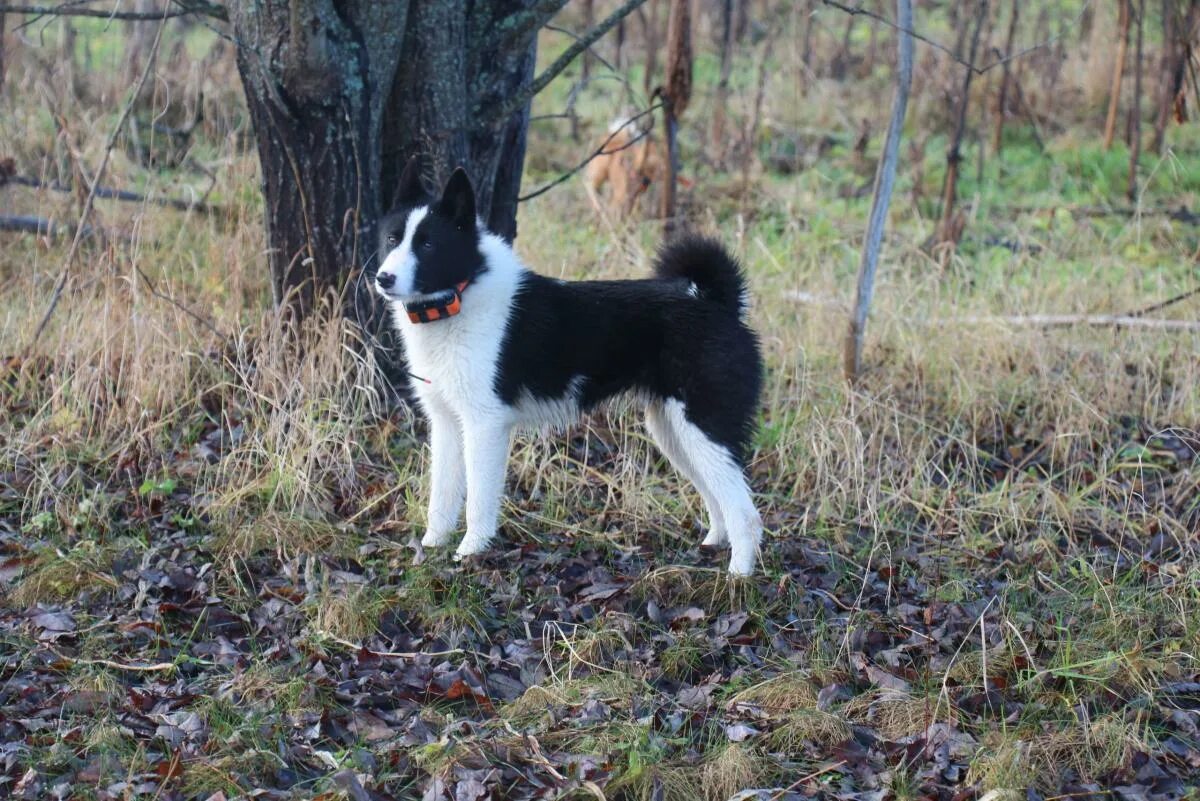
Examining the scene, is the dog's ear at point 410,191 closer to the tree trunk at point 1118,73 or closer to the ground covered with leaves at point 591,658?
the ground covered with leaves at point 591,658

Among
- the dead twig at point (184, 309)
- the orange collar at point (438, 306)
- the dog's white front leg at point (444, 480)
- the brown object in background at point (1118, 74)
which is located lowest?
the dog's white front leg at point (444, 480)

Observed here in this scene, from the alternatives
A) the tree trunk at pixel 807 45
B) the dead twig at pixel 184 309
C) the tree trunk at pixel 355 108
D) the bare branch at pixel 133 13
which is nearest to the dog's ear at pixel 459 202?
the tree trunk at pixel 355 108

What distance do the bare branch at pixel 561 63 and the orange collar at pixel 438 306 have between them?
1063mm

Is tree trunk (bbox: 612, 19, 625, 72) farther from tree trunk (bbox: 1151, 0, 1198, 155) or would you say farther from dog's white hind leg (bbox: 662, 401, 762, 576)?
dog's white hind leg (bbox: 662, 401, 762, 576)

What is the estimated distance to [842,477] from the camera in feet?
17.1

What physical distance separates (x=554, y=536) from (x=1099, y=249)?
421 cm

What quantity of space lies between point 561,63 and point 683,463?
1.65m

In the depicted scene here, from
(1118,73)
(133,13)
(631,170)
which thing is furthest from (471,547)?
(1118,73)

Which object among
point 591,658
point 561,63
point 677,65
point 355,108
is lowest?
point 591,658

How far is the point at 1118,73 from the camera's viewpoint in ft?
30.8

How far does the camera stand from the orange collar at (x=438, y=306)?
4.38m

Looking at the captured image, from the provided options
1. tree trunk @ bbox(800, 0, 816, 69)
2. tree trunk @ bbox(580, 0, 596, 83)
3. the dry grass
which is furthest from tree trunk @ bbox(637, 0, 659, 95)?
the dry grass

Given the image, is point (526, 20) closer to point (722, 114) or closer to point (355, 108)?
point (355, 108)

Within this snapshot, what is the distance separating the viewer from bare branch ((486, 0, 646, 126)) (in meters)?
4.79
